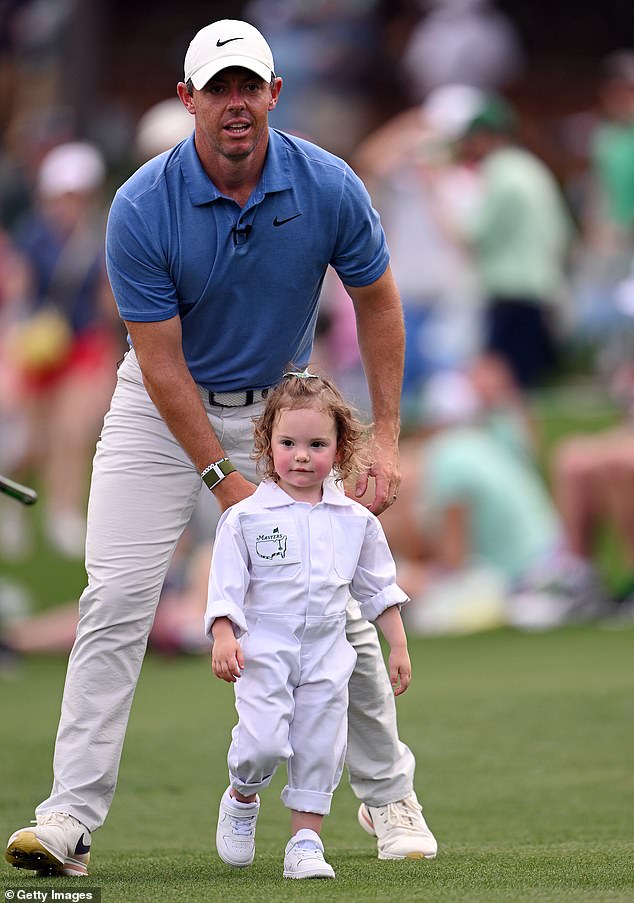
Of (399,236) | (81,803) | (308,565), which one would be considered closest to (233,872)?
(81,803)

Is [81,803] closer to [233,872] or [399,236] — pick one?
[233,872]

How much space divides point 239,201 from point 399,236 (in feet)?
26.5

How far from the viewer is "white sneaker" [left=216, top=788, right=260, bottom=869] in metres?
5.18

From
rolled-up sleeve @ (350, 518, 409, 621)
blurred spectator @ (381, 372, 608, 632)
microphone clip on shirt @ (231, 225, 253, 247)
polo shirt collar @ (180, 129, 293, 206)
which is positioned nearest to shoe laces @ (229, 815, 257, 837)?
rolled-up sleeve @ (350, 518, 409, 621)

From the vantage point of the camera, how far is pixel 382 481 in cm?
539

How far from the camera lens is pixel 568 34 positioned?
19.9 metres

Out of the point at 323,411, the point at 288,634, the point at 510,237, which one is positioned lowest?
the point at 288,634

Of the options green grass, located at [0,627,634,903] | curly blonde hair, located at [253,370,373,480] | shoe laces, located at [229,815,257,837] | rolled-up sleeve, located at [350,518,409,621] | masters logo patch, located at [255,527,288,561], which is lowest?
green grass, located at [0,627,634,903]

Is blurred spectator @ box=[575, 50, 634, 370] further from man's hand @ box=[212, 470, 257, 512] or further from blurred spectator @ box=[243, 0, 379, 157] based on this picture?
man's hand @ box=[212, 470, 257, 512]

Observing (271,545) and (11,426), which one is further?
(11,426)

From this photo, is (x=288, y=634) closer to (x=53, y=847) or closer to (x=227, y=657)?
(x=227, y=657)
